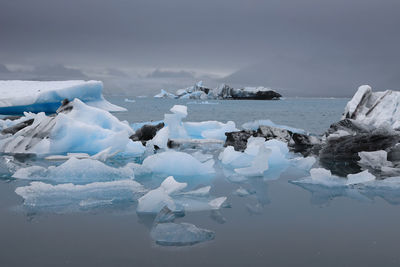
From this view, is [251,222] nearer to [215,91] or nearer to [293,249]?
[293,249]

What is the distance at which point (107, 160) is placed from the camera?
5.71 meters

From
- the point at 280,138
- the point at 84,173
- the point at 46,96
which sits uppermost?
the point at 84,173

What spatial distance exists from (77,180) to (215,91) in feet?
199

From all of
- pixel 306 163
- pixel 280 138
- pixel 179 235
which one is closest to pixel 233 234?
pixel 179 235

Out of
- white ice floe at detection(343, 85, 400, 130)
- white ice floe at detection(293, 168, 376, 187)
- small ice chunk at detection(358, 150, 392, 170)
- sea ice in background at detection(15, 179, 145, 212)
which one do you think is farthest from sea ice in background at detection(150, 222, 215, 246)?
white ice floe at detection(343, 85, 400, 130)

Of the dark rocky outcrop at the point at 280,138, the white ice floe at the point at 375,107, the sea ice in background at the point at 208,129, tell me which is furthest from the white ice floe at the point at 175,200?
the white ice floe at the point at 375,107

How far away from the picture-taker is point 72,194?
308 cm

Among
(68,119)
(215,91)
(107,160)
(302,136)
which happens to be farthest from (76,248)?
(215,91)

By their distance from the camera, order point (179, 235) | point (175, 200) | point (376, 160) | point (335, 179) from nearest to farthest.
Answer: point (179, 235) → point (175, 200) → point (335, 179) → point (376, 160)

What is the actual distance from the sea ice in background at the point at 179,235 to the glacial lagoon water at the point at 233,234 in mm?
50

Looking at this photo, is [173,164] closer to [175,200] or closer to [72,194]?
[175,200]

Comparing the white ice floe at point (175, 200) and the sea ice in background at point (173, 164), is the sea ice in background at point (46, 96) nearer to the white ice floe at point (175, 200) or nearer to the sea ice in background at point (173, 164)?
the sea ice in background at point (173, 164)

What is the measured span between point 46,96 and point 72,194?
10.4 m

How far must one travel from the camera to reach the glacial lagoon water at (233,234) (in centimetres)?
191
